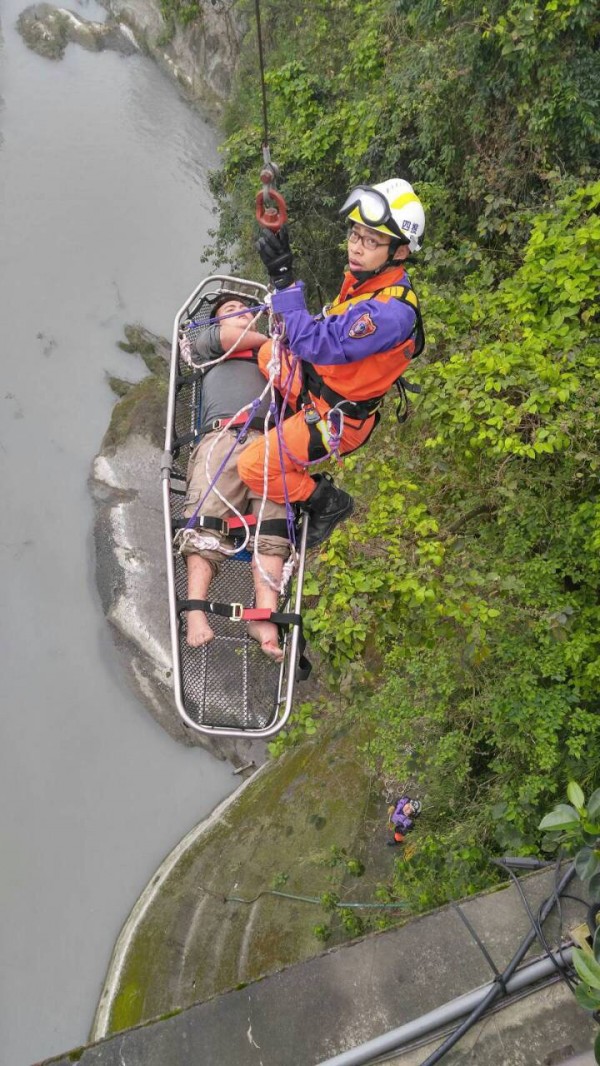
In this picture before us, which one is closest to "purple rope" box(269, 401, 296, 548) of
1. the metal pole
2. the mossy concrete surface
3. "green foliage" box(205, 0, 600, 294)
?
the metal pole

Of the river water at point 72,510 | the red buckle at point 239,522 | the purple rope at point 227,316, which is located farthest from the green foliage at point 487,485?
the river water at point 72,510

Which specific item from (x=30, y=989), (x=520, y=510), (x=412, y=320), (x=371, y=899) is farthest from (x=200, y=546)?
(x=30, y=989)

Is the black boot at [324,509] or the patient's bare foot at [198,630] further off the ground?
the patient's bare foot at [198,630]

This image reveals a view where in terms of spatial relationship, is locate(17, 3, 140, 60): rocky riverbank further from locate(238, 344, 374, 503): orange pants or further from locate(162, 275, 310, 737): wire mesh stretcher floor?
locate(238, 344, 374, 503): orange pants

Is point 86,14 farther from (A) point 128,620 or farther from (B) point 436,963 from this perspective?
(B) point 436,963

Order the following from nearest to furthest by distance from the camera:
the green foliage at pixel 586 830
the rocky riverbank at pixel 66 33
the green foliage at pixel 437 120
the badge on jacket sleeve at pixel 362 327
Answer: the green foliage at pixel 586 830, the badge on jacket sleeve at pixel 362 327, the green foliage at pixel 437 120, the rocky riverbank at pixel 66 33

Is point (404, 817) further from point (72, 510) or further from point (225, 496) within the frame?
point (72, 510)

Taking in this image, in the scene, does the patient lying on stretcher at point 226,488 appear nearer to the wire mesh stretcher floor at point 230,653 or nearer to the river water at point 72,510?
the wire mesh stretcher floor at point 230,653
